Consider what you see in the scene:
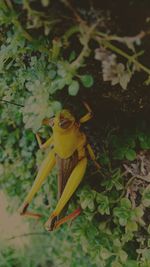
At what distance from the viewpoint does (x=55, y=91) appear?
111 cm

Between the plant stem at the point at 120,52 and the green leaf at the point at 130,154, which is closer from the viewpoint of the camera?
the plant stem at the point at 120,52

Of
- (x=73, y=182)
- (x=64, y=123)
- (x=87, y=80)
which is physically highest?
(x=87, y=80)

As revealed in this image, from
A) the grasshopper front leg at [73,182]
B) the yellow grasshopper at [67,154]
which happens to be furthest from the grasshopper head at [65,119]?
the grasshopper front leg at [73,182]

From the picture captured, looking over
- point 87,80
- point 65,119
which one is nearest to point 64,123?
point 65,119

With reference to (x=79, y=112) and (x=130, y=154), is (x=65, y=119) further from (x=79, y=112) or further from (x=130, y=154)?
(x=130, y=154)

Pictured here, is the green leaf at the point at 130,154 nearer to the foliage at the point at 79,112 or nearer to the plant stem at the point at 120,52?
the foliage at the point at 79,112

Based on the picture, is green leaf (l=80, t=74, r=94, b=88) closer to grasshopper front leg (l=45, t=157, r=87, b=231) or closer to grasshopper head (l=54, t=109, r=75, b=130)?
grasshopper head (l=54, t=109, r=75, b=130)

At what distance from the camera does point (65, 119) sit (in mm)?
1121

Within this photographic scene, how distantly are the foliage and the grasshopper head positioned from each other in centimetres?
3

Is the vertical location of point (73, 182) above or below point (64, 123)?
below

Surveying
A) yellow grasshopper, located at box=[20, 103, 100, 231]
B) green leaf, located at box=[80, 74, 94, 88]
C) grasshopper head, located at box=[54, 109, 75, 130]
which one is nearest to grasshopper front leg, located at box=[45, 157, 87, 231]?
yellow grasshopper, located at box=[20, 103, 100, 231]

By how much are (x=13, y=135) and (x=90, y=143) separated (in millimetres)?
424

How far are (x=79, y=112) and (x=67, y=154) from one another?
4.0 inches

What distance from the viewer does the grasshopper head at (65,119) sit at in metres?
1.12
